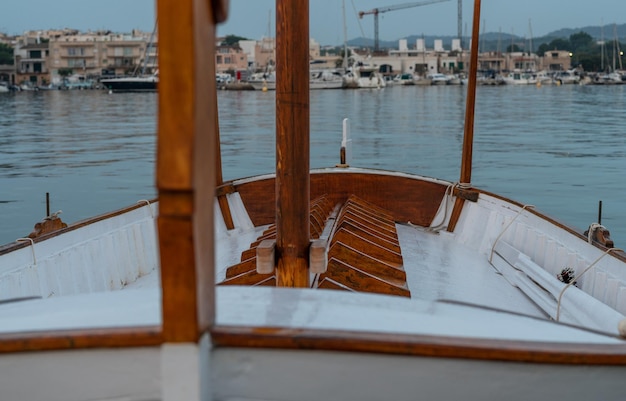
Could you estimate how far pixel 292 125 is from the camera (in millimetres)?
3910

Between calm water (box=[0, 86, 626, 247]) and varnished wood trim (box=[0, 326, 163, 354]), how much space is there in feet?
40.3

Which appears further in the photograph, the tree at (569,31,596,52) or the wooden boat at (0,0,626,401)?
the tree at (569,31,596,52)

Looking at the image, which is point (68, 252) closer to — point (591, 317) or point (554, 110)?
point (591, 317)

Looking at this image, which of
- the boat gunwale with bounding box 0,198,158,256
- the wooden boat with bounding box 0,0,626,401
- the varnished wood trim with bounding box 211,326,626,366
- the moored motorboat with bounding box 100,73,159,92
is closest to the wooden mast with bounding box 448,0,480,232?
the boat gunwale with bounding box 0,198,158,256

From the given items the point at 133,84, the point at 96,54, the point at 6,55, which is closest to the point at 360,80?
the point at 133,84

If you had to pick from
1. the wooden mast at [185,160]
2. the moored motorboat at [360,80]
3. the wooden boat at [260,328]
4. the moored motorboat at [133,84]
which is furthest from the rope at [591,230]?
the moored motorboat at [360,80]

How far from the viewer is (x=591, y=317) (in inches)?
191

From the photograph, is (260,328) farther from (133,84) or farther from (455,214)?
(133,84)

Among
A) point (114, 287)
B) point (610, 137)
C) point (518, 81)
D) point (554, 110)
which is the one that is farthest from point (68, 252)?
point (518, 81)

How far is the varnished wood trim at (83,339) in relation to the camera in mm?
2385

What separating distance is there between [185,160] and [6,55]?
136 m

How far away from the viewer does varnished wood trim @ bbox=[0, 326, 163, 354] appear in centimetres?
238

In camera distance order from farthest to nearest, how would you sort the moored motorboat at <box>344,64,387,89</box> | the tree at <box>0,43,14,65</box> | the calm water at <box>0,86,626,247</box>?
the tree at <box>0,43,14,65</box>, the moored motorboat at <box>344,64,387,89</box>, the calm water at <box>0,86,626,247</box>

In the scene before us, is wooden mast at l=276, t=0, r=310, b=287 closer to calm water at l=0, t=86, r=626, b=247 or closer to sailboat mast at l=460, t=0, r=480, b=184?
sailboat mast at l=460, t=0, r=480, b=184
